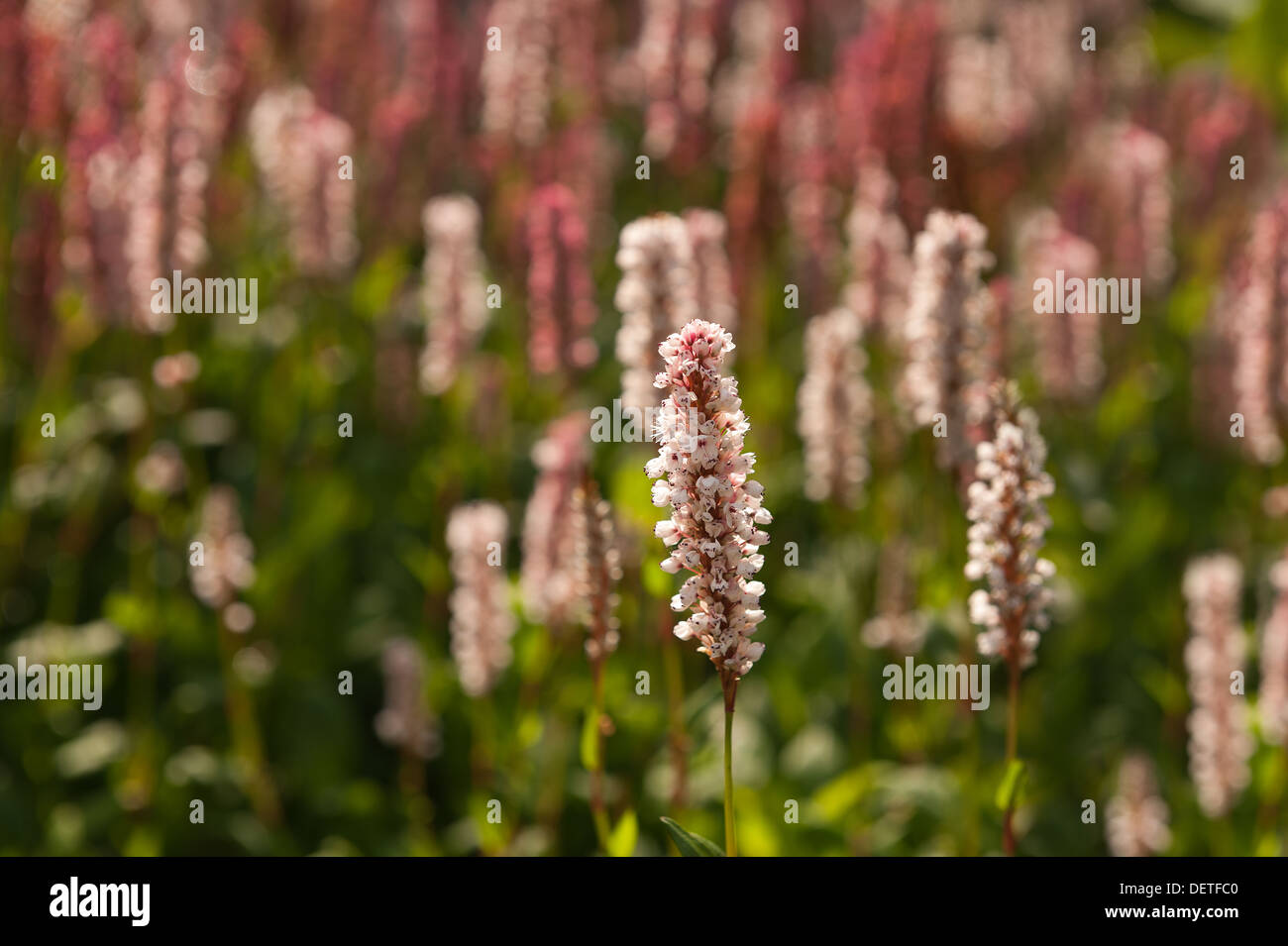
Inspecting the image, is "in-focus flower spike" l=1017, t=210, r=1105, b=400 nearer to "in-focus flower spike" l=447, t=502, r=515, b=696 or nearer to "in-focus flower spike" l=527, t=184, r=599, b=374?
"in-focus flower spike" l=527, t=184, r=599, b=374

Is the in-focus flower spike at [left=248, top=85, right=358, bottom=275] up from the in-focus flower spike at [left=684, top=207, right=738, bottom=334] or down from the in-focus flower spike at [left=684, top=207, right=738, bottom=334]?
up

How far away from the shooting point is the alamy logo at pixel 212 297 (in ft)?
14.8

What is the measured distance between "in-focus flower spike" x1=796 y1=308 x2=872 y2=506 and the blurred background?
0.07 meters

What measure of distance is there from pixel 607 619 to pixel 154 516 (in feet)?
8.08

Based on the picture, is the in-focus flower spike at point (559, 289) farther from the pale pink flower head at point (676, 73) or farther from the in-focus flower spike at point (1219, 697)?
the in-focus flower spike at point (1219, 697)

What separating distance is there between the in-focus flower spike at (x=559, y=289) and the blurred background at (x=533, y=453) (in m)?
0.01

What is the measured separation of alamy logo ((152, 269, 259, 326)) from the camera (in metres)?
4.52

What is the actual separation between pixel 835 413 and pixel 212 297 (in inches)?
115

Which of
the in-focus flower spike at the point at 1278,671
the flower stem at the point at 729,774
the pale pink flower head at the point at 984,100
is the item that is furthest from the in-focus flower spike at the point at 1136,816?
the pale pink flower head at the point at 984,100

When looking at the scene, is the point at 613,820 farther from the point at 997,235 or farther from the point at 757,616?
the point at 997,235

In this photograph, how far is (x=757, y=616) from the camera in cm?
206

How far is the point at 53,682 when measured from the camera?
4426mm

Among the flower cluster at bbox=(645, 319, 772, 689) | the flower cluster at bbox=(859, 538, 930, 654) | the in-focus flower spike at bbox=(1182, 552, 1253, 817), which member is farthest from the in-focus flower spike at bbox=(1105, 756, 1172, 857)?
the flower cluster at bbox=(645, 319, 772, 689)

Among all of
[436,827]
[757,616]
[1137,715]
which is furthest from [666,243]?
[1137,715]
